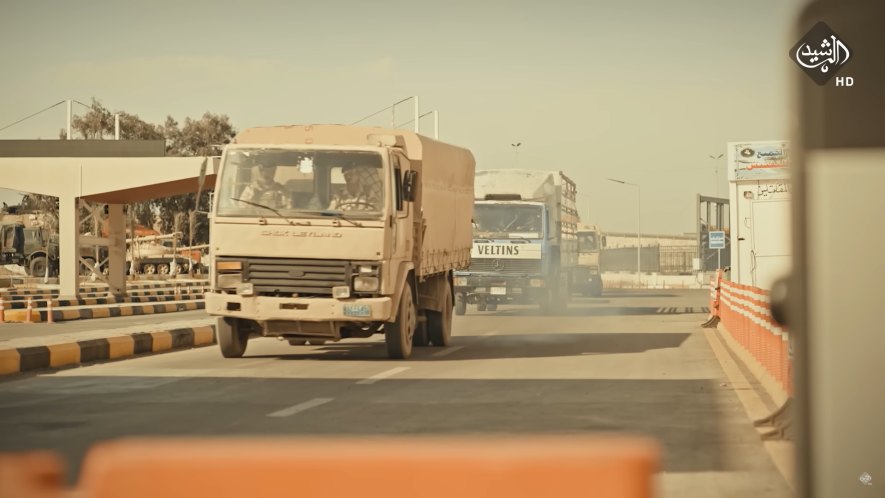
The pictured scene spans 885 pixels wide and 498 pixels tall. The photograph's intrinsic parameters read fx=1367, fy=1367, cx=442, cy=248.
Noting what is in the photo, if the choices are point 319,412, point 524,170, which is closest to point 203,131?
point 524,170

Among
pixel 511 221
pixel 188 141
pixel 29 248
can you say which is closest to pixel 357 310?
pixel 511 221

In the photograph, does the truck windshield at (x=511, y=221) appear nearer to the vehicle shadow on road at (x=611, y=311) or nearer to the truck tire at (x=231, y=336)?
the vehicle shadow on road at (x=611, y=311)

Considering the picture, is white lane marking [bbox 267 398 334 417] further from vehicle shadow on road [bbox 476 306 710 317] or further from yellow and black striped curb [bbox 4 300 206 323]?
vehicle shadow on road [bbox 476 306 710 317]

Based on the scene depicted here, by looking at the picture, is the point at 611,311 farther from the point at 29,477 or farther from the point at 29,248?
the point at 29,248

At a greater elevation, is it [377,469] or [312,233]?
[312,233]

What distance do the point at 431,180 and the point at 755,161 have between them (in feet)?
20.9

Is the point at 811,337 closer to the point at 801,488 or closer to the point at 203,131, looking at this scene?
the point at 801,488

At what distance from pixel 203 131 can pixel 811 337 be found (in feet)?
273

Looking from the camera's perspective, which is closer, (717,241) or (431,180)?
(431,180)

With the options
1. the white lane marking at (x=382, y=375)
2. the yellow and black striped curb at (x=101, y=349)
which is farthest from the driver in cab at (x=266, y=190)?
the yellow and black striped curb at (x=101, y=349)

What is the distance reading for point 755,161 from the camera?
2292 centimetres

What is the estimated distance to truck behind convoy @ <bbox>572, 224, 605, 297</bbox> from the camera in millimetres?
53125

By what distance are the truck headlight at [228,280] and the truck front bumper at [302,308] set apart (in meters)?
0.17

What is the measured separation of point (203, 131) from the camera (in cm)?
8538
